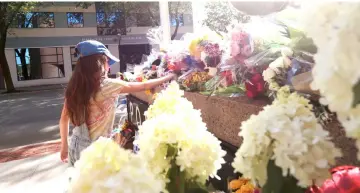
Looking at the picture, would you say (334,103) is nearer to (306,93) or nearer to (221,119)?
(306,93)

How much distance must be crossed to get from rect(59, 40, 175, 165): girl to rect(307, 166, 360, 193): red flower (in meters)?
1.91

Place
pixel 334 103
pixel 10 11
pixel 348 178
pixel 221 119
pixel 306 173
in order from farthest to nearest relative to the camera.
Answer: pixel 10 11 < pixel 221 119 < pixel 348 178 < pixel 306 173 < pixel 334 103

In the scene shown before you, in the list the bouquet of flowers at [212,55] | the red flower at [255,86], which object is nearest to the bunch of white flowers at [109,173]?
the red flower at [255,86]

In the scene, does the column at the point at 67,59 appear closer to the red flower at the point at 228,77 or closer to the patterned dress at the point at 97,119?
the patterned dress at the point at 97,119

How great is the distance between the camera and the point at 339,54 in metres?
0.50

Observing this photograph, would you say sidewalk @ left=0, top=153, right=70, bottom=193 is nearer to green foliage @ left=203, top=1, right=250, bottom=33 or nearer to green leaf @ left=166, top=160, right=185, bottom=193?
green foliage @ left=203, top=1, right=250, bottom=33

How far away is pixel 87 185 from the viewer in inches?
29.0

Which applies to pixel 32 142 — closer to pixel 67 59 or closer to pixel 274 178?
pixel 274 178

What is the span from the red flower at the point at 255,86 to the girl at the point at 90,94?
1073mm

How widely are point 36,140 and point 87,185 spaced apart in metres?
7.22

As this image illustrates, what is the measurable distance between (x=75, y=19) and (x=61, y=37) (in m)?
1.57

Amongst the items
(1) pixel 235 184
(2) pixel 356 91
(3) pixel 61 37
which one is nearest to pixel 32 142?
(1) pixel 235 184

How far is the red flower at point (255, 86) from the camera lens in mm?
1682

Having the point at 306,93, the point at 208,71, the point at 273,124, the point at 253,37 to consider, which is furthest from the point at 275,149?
the point at 208,71
